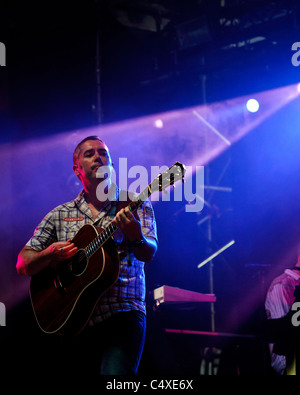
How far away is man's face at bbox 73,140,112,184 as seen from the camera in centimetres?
339

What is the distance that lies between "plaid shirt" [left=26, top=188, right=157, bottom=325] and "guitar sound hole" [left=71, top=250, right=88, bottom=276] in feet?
0.75

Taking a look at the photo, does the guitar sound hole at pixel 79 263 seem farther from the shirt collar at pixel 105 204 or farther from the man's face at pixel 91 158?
the man's face at pixel 91 158

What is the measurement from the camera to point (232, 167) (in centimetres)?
806

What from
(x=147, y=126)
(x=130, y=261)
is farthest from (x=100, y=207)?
(x=147, y=126)

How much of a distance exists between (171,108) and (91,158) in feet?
17.5

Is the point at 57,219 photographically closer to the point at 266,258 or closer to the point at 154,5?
the point at 266,258

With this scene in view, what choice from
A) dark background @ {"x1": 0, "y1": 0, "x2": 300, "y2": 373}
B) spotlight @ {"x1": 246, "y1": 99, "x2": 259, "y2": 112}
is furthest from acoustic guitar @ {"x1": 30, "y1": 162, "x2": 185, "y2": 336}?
spotlight @ {"x1": 246, "y1": 99, "x2": 259, "y2": 112}

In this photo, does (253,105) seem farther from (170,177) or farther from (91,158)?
(170,177)

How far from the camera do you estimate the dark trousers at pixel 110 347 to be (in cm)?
253

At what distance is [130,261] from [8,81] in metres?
3.67

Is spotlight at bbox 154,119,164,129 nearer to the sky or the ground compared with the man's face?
nearer to the sky

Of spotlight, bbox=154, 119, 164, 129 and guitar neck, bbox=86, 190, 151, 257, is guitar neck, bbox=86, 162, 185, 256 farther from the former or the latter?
spotlight, bbox=154, 119, 164, 129

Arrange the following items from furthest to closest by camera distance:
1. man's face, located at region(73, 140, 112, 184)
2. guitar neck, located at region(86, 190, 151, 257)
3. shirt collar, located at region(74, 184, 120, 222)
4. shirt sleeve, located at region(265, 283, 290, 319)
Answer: shirt sleeve, located at region(265, 283, 290, 319)
man's face, located at region(73, 140, 112, 184)
shirt collar, located at region(74, 184, 120, 222)
guitar neck, located at region(86, 190, 151, 257)

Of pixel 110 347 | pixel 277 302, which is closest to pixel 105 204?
pixel 110 347
